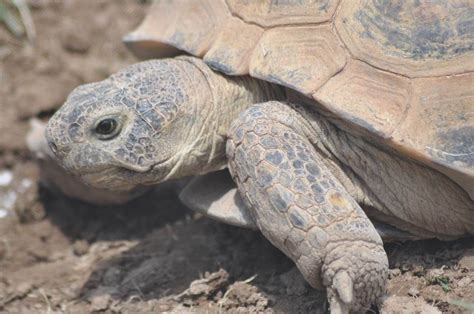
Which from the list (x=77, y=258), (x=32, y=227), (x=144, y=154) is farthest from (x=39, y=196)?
(x=144, y=154)

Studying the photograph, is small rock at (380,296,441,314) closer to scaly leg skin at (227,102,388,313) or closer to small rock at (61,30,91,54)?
scaly leg skin at (227,102,388,313)

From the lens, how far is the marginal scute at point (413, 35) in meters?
3.23

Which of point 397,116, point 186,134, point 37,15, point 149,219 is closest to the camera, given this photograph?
point 397,116

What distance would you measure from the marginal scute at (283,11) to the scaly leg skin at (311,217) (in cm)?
54

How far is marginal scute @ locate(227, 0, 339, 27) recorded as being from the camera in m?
3.43

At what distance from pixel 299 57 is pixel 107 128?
95cm

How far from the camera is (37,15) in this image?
5.90 meters

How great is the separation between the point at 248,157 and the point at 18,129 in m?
2.45

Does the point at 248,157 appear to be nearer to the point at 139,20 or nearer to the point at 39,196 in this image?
the point at 39,196

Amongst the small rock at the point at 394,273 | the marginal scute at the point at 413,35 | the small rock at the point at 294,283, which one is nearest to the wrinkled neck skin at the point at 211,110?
the marginal scute at the point at 413,35

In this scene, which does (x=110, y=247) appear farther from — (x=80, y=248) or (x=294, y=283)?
(x=294, y=283)

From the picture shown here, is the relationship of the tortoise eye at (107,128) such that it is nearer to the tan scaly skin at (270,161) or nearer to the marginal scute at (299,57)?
the tan scaly skin at (270,161)

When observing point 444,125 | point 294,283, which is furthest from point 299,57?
point 294,283

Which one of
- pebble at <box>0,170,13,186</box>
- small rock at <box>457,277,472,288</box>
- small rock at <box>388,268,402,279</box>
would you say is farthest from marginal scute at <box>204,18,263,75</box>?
pebble at <box>0,170,13,186</box>
